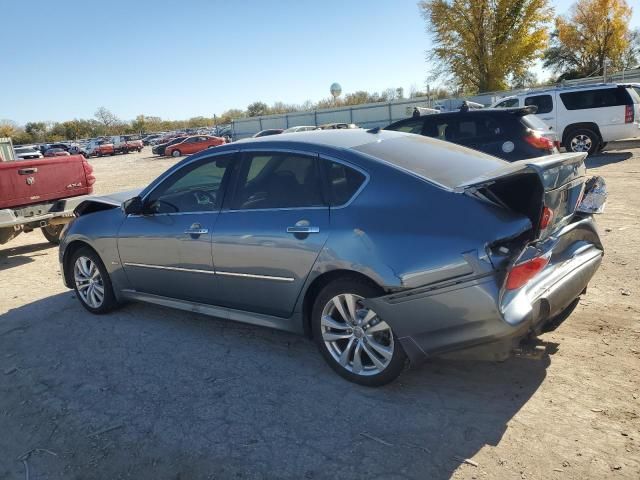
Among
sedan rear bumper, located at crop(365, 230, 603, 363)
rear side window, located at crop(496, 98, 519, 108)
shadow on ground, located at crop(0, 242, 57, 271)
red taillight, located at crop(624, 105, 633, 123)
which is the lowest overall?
shadow on ground, located at crop(0, 242, 57, 271)

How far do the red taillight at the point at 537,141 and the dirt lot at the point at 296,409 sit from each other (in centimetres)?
413

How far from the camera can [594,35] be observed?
52719 mm

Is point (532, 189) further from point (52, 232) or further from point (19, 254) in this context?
point (19, 254)

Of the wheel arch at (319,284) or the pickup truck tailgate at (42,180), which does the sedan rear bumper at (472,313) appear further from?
the pickup truck tailgate at (42,180)

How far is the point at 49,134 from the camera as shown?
91125 mm

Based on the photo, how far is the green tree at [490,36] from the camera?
41.7 meters

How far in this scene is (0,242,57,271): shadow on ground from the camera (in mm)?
8143

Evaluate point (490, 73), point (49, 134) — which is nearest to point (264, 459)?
point (490, 73)

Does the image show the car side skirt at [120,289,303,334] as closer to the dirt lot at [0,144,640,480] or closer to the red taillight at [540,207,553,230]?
the dirt lot at [0,144,640,480]

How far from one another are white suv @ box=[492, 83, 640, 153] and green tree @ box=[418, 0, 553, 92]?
96.8 ft

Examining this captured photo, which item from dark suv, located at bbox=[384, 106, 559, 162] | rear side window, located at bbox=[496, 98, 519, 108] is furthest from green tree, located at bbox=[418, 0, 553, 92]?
dark suv, located at bbox=[384, 106, 559, 162]

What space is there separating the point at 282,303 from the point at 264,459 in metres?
1.17

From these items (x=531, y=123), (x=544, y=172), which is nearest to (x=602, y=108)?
(x=531, y=123)

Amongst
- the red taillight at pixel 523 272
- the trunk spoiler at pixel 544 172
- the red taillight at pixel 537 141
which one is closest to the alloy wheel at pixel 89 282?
the trunk spoiler at pixel 544 172
